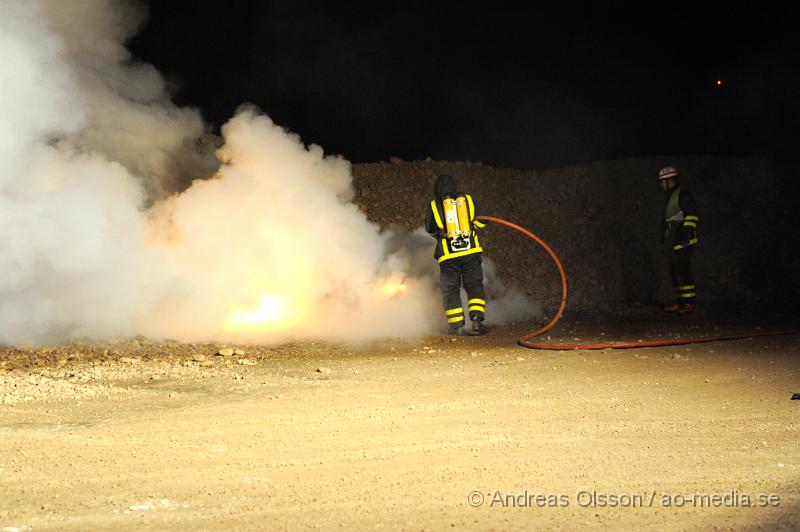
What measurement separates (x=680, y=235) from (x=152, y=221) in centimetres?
883

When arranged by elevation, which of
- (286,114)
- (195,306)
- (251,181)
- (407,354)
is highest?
(286,114)

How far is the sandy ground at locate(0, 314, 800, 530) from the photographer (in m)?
4.57

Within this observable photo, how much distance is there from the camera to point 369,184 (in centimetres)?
1861

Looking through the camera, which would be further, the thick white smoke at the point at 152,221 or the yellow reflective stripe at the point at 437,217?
the yellow reflective stripe at the point at 437,217

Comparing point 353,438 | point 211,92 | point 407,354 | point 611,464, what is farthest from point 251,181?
point 611,464

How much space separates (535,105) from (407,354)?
1198 cm

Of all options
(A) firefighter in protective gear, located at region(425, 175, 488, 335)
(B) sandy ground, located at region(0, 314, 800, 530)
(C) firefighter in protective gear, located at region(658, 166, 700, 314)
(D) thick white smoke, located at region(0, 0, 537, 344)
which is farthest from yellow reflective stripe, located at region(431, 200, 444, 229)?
(C) firefighter in protective gear, located at region(658, 166, 700, 314)

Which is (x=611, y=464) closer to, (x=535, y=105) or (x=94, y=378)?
(x=94, y=378)

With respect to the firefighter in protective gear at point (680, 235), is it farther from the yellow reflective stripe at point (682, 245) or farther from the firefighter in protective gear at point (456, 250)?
the firefighter in protective gear at point (456, 250)

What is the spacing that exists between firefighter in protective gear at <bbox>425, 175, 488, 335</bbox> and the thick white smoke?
2.61 ft

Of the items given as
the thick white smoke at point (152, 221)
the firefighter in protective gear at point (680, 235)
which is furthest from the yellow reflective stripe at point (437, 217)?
the firefighter in protective gear at point (680, 235)

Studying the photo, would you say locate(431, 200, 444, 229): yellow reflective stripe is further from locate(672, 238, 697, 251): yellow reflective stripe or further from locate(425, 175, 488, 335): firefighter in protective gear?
locate(672, 238, 697, 251): yellow reflective stripe

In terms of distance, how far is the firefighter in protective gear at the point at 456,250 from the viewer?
37.9 ft

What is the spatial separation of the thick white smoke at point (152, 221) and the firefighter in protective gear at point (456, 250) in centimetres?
80
